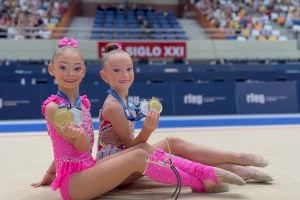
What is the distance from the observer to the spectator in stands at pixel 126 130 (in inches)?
114

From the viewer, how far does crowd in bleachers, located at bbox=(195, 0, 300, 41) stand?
667 inches

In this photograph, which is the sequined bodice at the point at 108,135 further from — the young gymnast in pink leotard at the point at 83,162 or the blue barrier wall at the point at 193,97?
the blue barrier wall at the point at 193,97

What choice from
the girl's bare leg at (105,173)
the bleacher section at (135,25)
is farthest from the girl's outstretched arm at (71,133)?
the bleacher section at (135,25)

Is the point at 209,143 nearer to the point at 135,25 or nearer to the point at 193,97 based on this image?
the point at 193,97

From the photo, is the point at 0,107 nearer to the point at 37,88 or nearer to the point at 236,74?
the point at 37,88

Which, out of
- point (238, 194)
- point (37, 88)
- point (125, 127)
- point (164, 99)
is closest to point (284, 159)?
point (238, 194)

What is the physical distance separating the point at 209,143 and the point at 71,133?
323 centimetres

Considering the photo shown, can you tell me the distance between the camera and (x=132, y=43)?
14.8 meters

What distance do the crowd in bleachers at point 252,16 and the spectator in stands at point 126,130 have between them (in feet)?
44.8

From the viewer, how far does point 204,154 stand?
323 centimetres

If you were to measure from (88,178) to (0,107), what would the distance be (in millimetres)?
6213

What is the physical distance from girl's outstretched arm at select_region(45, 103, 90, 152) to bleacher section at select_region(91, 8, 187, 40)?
1279cm

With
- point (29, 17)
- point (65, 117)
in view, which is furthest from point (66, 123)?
point (29, 17)

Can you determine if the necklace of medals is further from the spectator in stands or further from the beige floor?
the beige floor
